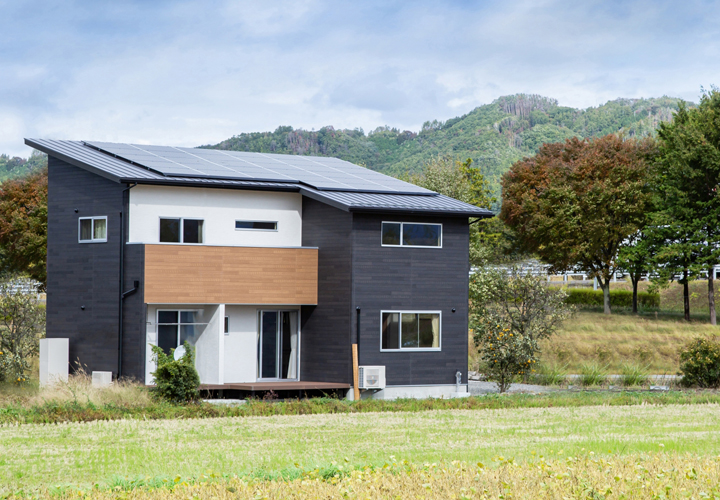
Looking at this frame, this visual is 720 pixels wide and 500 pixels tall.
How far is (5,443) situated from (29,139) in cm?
1508

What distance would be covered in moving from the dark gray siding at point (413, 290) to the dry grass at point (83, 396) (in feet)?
21.9

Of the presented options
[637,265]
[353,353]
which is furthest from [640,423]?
A: [637,265]

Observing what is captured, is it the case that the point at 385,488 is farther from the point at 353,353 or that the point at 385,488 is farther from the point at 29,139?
the point at 29,139

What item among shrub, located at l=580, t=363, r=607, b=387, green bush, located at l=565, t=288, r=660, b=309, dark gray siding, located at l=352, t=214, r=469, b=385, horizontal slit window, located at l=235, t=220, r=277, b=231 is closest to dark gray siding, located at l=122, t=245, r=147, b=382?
horizontal slit window, located at l=235, t=220, r=277, b=231

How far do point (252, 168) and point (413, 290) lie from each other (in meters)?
6.33

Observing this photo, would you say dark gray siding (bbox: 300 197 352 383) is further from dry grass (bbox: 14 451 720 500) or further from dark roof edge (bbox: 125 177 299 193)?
dry grass (bbox: 14 451 720 500)

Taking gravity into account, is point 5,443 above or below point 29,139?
below

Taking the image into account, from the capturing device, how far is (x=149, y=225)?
2425 cm

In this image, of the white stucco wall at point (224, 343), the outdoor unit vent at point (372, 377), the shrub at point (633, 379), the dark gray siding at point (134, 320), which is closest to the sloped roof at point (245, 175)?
the dark gray siding at point (134, 320)

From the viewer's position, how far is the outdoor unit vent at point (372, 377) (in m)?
23.9

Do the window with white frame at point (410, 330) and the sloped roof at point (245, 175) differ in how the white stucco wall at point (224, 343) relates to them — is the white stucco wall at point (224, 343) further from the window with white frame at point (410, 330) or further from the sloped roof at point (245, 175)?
the sloped roof at point (245, 175)

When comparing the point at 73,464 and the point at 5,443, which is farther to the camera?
the point at 5,443

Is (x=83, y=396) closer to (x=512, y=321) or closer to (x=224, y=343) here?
(x=224, y=343)

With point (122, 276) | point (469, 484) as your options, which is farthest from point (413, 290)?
point (469, 484)
